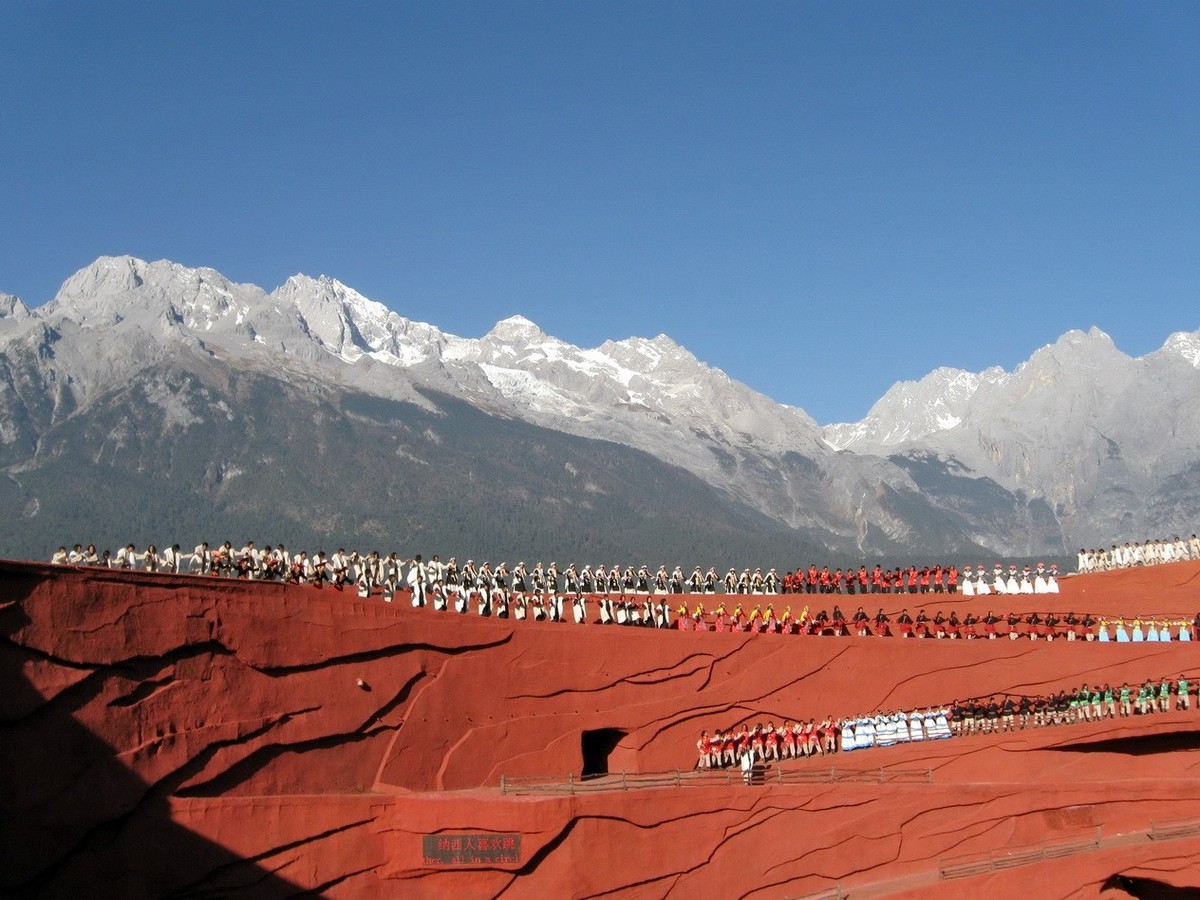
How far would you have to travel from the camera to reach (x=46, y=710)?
22.1 metres

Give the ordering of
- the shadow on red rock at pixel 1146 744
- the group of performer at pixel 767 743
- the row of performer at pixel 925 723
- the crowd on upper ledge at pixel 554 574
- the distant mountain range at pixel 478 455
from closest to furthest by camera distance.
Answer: the crowd on upper ledge at pixel 554 574 → the group of performer at pixel 767 743 → the row of performer at pixel 925 723 → the shadow on red rock at pixel 1146 744 → the distant mountain range at pixel 478 455

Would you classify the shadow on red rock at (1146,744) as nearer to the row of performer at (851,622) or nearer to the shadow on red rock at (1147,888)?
the shadow on red rock at (1147,888)

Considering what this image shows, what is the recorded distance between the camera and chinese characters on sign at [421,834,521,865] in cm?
2472

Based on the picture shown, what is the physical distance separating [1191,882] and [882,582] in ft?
45.3

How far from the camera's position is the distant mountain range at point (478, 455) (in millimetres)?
114750

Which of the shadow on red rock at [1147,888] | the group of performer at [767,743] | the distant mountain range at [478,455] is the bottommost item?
the shadow on red rock at [1147,888]

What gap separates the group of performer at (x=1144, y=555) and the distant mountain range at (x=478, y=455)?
67.3m

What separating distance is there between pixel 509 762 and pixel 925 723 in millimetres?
10477

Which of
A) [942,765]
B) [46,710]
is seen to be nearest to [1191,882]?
[942,765]

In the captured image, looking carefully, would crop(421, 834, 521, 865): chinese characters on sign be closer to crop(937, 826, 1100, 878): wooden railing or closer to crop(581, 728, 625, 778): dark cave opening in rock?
crop(581, 728, 625, 778): dark cave opening in rock

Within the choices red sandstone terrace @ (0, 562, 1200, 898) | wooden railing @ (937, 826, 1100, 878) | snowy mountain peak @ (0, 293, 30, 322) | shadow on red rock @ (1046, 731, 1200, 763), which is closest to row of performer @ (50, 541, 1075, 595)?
red sandstone terrace @ (0, 562, 1200, 898)

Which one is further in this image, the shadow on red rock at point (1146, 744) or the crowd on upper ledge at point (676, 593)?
the shadow on red rock at point (1146, 744)

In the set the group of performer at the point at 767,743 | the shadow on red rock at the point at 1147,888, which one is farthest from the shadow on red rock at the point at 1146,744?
the group of performer at the point at 767,743

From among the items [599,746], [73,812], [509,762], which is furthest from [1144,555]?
[73,812]
